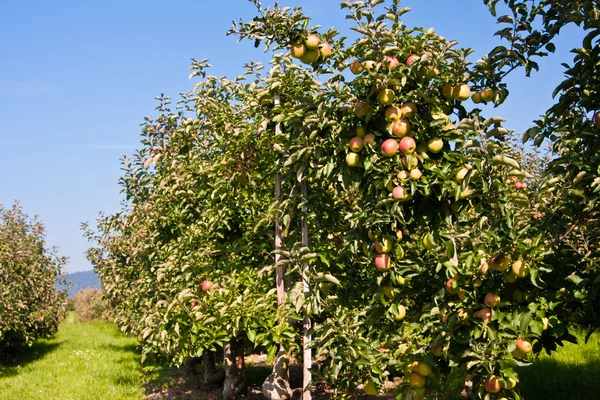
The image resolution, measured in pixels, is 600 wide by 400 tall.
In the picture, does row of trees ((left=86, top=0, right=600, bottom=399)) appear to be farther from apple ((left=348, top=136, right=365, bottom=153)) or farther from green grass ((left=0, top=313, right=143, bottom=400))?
green grass ((left=0, top=313, right=143, bottom=400))

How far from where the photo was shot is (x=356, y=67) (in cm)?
322

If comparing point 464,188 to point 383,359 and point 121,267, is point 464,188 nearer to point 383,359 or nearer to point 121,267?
point 383,359

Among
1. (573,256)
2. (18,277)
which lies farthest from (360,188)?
(18,277)

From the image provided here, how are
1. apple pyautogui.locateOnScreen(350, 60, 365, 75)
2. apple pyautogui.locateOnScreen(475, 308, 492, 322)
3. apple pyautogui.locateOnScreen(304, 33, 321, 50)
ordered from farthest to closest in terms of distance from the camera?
apple pyautogui.locateOnScreen(304, 33, 321, 50), apple pyautogui.locateOnScreen(350, 60, 365, 75), apple pyautogui.locateOnScreen(475, 308, 492, 322)

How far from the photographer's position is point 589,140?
10.6 ft

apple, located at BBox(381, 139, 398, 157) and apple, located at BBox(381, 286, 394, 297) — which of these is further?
apple, located at BBox(381, 286, 394, 297)

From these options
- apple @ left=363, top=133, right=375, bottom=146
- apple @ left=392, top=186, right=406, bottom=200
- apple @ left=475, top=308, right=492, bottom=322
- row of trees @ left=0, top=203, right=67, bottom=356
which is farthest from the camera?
row of trees @ left=0, top=203, right=67, bottom=356

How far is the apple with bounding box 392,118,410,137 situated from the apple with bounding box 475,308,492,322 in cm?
110

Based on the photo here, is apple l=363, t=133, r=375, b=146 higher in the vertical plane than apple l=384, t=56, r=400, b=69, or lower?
lower

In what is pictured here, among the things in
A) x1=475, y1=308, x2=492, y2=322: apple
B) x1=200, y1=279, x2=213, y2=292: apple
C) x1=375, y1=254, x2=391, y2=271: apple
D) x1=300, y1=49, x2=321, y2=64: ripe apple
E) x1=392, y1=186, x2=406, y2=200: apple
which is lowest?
x1=475, y1=308, x2=492, y2=322: apple

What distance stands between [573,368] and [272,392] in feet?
14.1

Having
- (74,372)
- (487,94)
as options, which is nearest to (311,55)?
(487,94)

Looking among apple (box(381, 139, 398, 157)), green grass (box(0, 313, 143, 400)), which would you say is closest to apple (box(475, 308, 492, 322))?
apple (box(381, 139, 398, 157))

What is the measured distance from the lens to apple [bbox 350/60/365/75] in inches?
127
